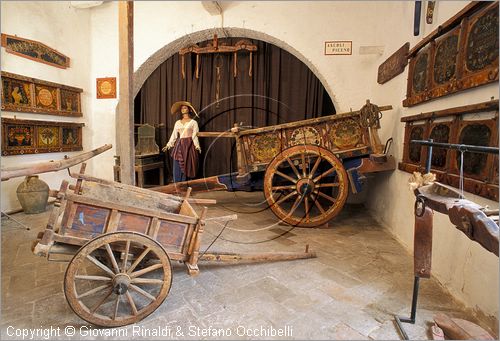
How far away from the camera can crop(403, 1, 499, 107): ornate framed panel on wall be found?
157cm

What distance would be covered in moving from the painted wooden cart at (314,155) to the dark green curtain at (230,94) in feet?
4.08

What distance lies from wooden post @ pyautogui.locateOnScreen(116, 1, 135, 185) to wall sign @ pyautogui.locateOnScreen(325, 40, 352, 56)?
2904 millimetres

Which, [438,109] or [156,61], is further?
[156,61]

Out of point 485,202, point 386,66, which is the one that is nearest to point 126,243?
point 485,202

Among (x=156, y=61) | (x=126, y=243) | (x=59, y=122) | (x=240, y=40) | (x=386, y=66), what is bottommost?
(x=126, y=243)

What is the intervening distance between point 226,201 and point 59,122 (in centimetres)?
283

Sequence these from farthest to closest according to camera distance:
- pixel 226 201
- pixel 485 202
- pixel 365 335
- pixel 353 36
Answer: pixel 226 201, pixel 353 36, pixel 485 202, pixel 365 335

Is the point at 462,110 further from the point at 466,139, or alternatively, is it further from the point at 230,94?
the point at 230,94

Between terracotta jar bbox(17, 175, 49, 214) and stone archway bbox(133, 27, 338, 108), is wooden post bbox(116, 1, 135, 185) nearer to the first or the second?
terracotta jar bbox(17, 175, 49, 214)

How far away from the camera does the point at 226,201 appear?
14.4 feet

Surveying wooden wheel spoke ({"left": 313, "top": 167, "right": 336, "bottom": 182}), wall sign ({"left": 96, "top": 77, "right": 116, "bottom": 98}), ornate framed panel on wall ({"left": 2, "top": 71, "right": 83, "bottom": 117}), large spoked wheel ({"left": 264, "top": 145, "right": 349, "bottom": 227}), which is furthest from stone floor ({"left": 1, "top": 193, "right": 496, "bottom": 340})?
wall sign ({"left": 96, "top": 77, "right": 116, "bottom": 98})

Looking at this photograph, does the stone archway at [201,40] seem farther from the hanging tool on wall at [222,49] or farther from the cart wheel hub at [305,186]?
the cart wheel hub at [305,186]

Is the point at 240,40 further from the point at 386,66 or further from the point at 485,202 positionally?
the point at 485,202

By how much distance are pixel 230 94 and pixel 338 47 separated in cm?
194
